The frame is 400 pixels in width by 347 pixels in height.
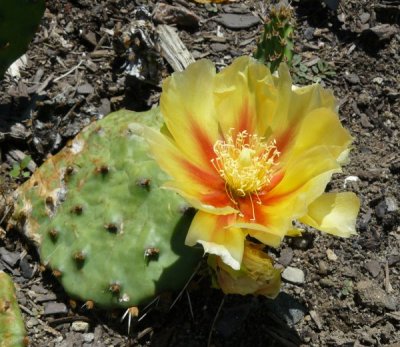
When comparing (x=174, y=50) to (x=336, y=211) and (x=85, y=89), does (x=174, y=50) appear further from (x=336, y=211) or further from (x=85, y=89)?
(x=336, y=211)

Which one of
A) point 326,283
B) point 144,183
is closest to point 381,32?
point 326,283

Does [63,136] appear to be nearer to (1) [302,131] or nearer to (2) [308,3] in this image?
(1) [302,131]

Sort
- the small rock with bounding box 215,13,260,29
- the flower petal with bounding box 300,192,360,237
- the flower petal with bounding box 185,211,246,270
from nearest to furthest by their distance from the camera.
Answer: the flower petal with bounding box 185,211,246,270 < the flower petal with bounding box 300,192,360,237 < the small rock with bounding box 215,13,260,29

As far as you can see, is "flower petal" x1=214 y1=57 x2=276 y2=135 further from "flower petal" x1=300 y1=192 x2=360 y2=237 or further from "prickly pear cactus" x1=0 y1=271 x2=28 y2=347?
"prickly pear cactus" x1=0 y1=271 x2=28 y2=347

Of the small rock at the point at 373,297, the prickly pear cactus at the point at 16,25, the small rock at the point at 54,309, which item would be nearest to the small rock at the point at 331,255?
the small rock at the point at 373,297

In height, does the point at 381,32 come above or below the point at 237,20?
below

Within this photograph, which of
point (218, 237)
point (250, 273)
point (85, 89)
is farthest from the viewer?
point (85, 89)

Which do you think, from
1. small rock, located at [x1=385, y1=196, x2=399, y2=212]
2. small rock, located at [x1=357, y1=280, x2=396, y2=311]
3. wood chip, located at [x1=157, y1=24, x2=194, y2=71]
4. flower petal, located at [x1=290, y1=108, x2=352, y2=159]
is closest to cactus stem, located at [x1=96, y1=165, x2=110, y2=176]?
flower petal, located at [x1=290, y1=108, x2=352, y2=159]
